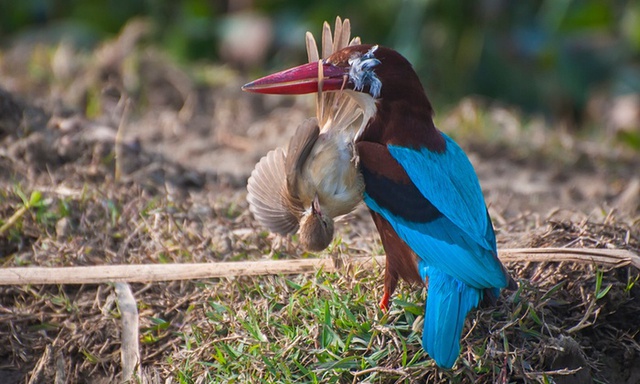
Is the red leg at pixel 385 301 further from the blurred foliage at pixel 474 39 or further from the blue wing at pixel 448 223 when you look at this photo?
the blurred foliage at pixel 474 39

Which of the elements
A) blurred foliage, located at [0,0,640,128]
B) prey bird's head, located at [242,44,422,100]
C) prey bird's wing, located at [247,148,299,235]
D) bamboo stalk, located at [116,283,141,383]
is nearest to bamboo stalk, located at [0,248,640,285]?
bamboo stalk, located at [116,283,141,383]

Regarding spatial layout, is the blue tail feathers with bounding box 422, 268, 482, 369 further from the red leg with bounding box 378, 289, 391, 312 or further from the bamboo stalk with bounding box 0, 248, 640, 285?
the bamboo stalk with bounding box 0, 248, 640, 285

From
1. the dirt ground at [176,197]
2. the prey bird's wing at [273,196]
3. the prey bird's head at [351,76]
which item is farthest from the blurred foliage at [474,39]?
the prey bird's wing at [273,196]

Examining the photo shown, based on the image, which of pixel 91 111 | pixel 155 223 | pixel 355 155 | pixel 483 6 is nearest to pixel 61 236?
pixel 155 223

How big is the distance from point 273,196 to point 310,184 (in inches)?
6.4

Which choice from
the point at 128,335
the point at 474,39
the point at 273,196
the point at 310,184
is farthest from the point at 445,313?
the point at 474,39

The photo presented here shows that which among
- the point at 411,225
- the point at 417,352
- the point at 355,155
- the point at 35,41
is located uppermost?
the point at 355,155

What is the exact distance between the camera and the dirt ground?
2.93m

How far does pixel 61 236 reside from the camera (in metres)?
3.39

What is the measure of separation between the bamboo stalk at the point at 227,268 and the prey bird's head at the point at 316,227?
0.22 metres

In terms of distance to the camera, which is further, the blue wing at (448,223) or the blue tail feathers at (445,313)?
the blue wing at (448,223)

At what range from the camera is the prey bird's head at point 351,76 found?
9.34ft

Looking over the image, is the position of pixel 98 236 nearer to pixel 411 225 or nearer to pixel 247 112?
pixel 411 225

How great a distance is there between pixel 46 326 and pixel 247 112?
290cm
